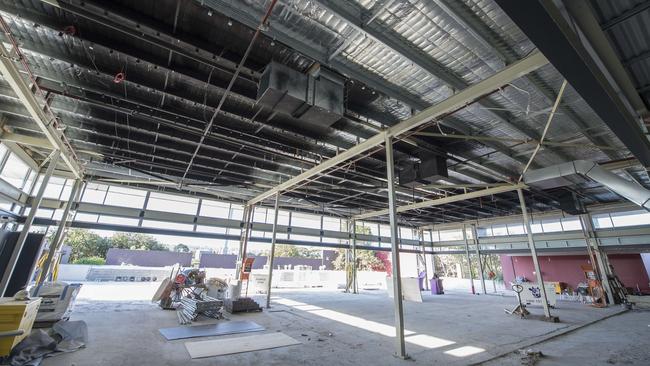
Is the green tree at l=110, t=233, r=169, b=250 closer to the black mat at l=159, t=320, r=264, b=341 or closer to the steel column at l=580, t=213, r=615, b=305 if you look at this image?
the black mat at l=159, t=320, r=264, b=341

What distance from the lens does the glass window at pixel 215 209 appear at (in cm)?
1343

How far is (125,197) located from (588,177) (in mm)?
16648

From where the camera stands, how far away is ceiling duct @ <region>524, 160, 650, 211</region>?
612cm

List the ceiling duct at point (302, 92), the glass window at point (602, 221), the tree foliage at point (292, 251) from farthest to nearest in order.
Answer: the tree foliage at point (292, 251), the glass window at point (602, 221), the ceiling duct at point (302, 92)

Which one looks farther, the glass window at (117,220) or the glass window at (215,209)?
the glass window at (215,209)

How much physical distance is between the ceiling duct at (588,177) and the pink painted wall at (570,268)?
13360mm

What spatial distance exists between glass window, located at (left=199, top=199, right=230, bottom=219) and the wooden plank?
9.03 meters

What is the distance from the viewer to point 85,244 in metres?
26.4

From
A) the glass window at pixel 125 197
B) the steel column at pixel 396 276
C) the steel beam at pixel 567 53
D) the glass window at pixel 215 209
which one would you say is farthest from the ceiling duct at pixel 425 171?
the glass window at pixel 125 197

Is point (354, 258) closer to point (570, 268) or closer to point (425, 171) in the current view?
point (425, 171)

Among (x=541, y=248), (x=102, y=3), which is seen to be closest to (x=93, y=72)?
(x=102, y=3)

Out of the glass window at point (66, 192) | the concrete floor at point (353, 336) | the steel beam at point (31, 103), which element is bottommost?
the concrete floor at point (353, 336)

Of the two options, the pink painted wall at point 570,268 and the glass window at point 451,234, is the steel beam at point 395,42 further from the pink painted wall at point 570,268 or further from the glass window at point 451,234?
the pink painted wall at point 570,268

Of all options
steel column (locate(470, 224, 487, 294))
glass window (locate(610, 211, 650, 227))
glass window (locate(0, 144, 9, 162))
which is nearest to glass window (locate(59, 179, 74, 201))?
glass window (locate(0, 144, 9, 162))
